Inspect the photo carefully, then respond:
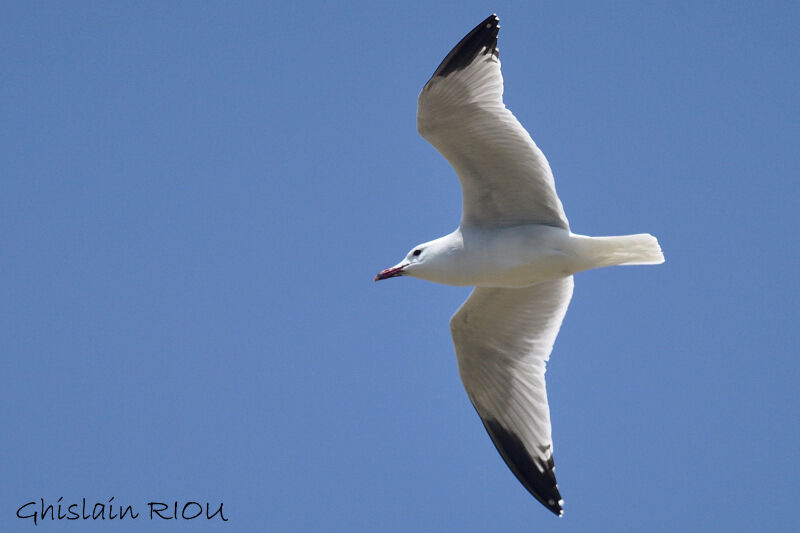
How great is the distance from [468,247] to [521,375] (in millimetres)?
1287

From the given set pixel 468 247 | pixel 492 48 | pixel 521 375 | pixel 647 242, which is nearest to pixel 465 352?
pixel 521 375

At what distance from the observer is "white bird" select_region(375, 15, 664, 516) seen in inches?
308

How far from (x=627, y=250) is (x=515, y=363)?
4.92 ft

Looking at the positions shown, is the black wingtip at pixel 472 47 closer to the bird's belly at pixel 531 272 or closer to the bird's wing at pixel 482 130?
the bird's wing at pixel 482 130

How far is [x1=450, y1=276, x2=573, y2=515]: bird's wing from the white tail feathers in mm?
905

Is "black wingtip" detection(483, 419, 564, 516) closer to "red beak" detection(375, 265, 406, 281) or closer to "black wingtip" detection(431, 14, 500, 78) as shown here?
"red beak" detection(375, 265, 406, 281)

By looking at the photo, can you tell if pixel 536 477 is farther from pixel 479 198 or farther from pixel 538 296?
pixel 479 198

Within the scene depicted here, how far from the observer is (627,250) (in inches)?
313

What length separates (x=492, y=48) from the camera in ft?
25.9

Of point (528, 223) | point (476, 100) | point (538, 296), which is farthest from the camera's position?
point (538, 296)

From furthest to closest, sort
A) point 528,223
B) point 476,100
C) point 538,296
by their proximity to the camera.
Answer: point 538,296 < point 528,223 < point 476,100

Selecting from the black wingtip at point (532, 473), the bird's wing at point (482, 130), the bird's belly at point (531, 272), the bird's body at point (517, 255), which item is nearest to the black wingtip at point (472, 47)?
the bird's wing at point (482, 130)

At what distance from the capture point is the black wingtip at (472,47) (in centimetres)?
777

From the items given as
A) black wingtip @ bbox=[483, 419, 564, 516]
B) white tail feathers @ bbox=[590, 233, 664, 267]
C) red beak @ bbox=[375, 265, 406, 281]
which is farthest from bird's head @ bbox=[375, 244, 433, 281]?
black wingtip @ bbox=[483, 419, 564, 516]
